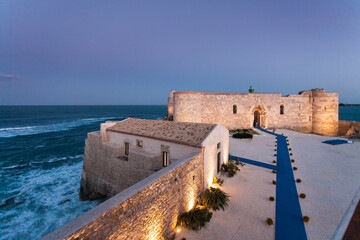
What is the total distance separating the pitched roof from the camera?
959 centimetres

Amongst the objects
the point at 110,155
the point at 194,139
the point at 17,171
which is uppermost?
the point at 194,139

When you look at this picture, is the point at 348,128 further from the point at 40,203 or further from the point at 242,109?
the point at 40,203

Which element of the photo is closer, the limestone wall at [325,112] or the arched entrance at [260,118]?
the limestone wall at [325,112]

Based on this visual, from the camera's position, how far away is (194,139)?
9375 mm

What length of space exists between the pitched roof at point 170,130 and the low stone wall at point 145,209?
1.71 m

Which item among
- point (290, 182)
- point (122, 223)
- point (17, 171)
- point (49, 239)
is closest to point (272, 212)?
point (290, 182)

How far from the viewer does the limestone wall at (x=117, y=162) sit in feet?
35.0

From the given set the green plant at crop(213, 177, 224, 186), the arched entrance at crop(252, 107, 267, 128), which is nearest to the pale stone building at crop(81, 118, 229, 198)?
the green plant at crop(213, 177, 224, 186)

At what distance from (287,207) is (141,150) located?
9.55 metres

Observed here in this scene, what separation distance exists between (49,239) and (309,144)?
75.7 feet

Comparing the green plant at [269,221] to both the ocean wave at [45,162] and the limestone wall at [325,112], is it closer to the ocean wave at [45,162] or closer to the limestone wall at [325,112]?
the ocean wave at [45,162]

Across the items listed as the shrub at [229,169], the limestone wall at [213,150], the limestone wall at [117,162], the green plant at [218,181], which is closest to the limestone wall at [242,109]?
the limestone wall at [117,162]

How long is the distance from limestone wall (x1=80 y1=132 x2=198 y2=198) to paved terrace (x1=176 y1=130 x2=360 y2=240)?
384 centimetres

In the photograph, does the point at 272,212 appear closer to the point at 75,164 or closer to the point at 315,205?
the point at 315,205
